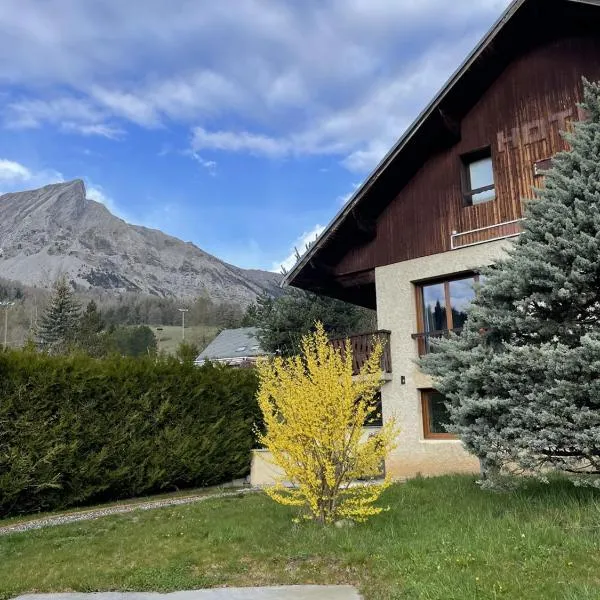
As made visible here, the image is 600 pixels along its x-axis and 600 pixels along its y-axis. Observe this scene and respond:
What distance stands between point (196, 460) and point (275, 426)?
23.9 feet

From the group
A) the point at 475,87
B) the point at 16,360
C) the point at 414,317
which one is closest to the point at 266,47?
the point at 475,87

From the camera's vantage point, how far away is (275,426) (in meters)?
7.15

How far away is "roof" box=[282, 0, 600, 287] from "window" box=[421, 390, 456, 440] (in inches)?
185

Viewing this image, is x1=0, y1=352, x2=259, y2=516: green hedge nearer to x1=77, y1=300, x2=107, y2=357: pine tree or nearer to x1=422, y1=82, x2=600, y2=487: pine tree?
x1=422, y1=82, x2=600, y2=487: pine tree

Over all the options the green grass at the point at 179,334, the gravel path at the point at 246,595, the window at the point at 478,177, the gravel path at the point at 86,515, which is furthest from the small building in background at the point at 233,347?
the gravel path at the point at 246,595

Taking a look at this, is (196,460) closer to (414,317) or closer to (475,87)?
(414,317)

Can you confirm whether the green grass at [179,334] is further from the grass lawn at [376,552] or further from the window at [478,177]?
the grass lawn at [376,552]

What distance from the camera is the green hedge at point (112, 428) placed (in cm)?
1072

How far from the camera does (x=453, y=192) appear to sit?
13.3m

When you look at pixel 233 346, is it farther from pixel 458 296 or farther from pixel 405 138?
pixel 405 138

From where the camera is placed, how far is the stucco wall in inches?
492

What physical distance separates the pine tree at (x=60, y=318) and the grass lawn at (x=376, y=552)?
49054 millimetres

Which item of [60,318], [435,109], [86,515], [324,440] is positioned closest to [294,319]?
[435,109]

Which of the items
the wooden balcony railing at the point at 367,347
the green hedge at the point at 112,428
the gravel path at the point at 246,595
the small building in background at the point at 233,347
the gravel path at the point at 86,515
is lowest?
the gravel path at the point at 86,515
